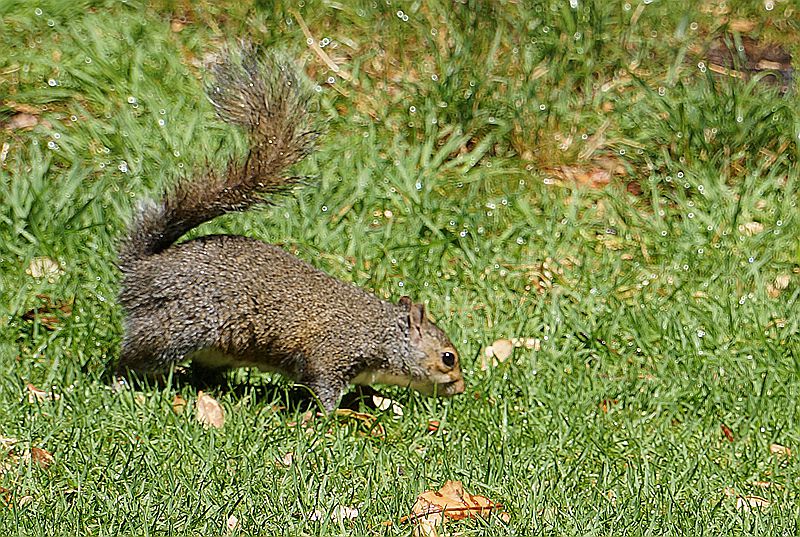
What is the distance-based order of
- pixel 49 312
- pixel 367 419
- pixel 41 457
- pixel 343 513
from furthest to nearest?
pixel 49 312, pixel 367 419, pixel 41 457, pixel 343 513

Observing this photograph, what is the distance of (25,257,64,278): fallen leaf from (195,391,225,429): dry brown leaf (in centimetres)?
96

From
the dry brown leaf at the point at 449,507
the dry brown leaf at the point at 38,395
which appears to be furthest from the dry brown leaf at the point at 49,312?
the dry brown leaf at the point at 449,507

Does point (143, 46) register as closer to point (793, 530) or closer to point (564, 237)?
point (564, 237)

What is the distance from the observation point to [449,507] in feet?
11.6

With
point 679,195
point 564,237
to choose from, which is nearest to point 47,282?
point 564,237

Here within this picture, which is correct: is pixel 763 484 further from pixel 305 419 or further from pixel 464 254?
pixel 464 254

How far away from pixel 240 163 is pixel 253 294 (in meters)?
0.45

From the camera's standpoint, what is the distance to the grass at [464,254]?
362 centimetres

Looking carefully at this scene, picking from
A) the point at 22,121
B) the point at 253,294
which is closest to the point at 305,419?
the point at 253,294

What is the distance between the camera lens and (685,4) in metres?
6.79

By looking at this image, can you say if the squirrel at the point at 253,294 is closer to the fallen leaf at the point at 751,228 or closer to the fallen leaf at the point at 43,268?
the fallen leaf at the point at 43,268

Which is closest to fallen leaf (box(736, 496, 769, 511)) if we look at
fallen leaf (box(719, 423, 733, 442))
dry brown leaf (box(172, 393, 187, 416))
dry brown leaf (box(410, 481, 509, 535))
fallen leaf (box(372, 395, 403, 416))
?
fallen leaf (box(719, 423, 733, 442))

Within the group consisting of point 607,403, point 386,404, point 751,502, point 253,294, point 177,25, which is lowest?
point 386,404

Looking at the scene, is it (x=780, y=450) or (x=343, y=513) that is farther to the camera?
(x=780, y=450)
